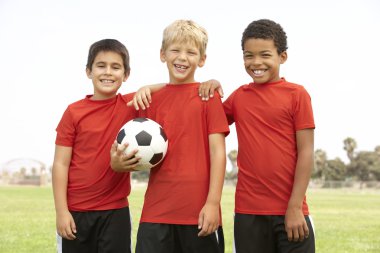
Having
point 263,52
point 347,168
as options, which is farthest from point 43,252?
point 347,168

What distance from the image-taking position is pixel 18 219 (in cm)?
1516

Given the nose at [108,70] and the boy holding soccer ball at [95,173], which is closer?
the boy holding soccer ball at [95,173]

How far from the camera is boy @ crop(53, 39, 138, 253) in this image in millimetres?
4805

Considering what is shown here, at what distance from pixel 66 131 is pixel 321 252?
5.92m

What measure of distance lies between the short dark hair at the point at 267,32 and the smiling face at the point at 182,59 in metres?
0.46

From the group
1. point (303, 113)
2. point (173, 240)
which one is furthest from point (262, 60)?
point (173, 240)

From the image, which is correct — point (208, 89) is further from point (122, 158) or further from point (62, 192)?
point (62, 192)

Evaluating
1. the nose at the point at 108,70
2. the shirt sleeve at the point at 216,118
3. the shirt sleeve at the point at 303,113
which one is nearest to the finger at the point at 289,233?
the shirt sleeve at the point at 303,113

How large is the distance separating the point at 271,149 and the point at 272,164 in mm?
121

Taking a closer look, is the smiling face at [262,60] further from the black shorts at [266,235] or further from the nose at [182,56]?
the black shorts at [266,235]

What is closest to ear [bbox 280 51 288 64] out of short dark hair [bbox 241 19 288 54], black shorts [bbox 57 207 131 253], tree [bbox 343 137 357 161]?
short dark hair [bbox 241 19 288 54]

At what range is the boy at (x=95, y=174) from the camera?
4.80 m

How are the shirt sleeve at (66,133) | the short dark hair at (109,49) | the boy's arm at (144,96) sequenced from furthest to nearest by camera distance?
the short dark hair at (109,49) → the shirt sleeve at (66,133) → the boy's arm at (144,96)

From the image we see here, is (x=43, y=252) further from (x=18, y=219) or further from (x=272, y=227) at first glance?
(x=18, y=219)
